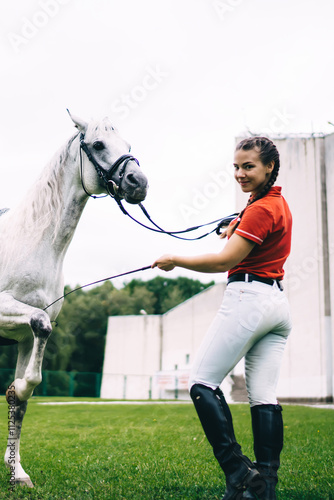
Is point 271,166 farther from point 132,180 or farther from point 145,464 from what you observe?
point 145,464

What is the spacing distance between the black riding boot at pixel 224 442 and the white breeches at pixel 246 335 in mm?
79

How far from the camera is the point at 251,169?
3.07 metres

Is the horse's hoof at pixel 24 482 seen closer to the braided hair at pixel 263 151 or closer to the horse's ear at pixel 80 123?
the braided hair at pixel 263 151

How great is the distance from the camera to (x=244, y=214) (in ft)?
9.66

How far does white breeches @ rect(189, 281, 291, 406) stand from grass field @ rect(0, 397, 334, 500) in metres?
1.08

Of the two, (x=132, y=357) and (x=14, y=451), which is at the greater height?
(x=132, y=357)

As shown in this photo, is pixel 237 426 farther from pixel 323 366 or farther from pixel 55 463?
pixel 323 366

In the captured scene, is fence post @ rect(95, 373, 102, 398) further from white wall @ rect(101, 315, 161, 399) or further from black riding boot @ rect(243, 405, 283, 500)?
black riding boot @ rect(243, 405, 283, 500)

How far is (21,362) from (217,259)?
2.16m

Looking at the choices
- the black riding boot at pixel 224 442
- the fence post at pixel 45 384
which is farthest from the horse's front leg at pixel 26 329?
the fence post at pixel 45 384

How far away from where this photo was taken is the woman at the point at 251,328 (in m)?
2.82

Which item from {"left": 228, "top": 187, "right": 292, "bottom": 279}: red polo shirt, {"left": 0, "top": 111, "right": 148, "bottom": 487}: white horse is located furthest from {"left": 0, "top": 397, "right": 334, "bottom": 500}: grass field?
{"left": 228, "top": 187, "right": 292, "bottom": 279}: red polo shirt

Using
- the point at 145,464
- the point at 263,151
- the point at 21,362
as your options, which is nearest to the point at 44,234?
the point at 21,362

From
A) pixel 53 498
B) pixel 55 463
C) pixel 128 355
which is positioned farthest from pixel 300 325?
pixel 53 498
